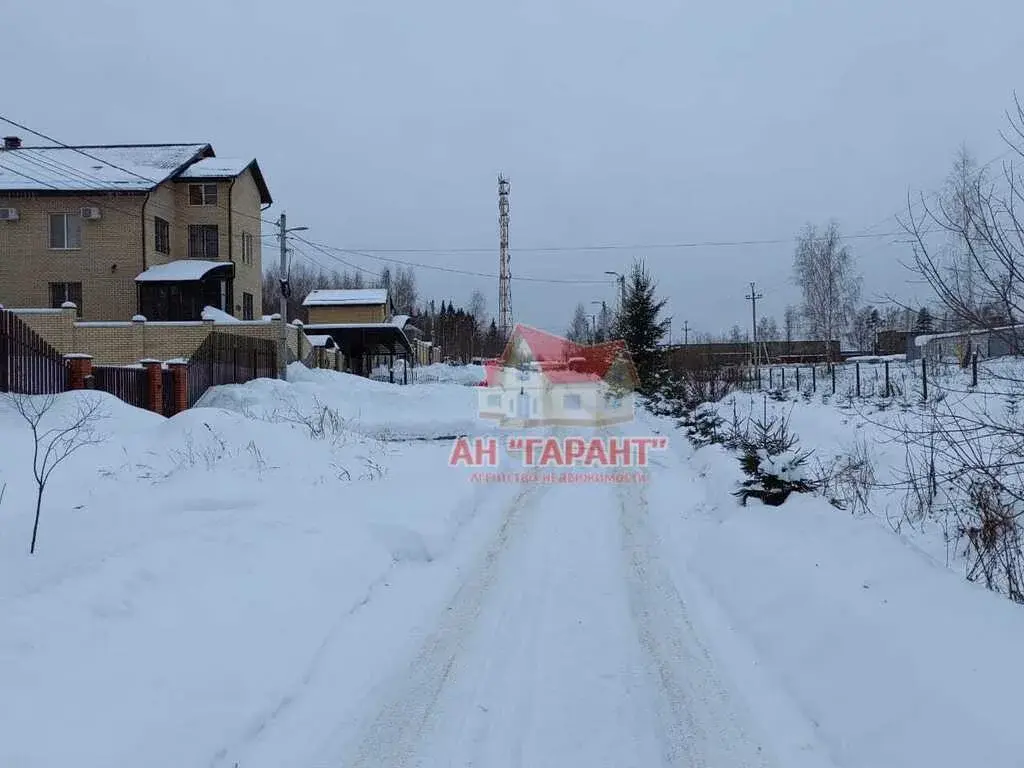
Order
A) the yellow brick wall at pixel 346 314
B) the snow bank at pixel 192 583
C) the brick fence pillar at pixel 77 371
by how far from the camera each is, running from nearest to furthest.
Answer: the snow bank at pixel 192 583
the brick fence pillar at pixel 77 371
the yellow brick wall at pixel 346 314

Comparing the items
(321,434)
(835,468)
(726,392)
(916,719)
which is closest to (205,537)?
(916,719)

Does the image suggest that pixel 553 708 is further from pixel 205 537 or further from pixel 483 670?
pixel 205 537

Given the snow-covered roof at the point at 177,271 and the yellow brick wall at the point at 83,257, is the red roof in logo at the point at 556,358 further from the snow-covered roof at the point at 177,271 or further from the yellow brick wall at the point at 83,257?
the yellow brick wall at the point at 83,257

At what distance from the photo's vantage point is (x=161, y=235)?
35.0 metres

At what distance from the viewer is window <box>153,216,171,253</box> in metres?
34.3

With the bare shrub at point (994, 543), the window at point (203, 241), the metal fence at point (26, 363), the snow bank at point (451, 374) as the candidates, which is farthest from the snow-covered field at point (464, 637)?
the snow bank at point (451, 374)

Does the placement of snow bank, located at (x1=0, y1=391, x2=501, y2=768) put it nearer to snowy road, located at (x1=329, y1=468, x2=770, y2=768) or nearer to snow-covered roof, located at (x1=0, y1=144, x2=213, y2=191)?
snowy road, located at (x1=329, y1=468, x2=770, y2=768)

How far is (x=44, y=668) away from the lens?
3.85 meters

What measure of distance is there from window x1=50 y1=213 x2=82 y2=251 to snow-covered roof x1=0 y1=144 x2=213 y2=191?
4.24ft

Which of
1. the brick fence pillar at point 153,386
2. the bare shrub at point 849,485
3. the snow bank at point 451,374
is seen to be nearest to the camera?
the bare shrub at point 849,485

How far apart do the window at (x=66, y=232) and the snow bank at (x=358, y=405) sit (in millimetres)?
13900

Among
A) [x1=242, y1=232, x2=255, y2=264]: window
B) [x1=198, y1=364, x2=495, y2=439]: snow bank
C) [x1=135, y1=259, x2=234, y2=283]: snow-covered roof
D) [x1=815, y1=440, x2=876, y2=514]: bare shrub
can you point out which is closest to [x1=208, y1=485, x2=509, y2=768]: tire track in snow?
[x1=815, y1=440, x2=876, y2=514]: bare shrub

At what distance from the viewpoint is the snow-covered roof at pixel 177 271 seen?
3238cm

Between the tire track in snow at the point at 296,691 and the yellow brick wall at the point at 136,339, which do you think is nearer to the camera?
the tire track in snow at the point at 296,691
